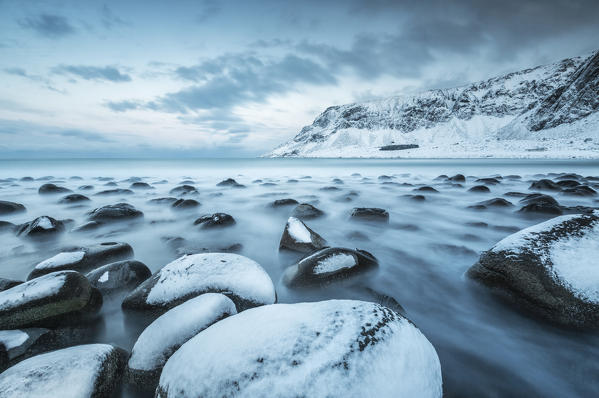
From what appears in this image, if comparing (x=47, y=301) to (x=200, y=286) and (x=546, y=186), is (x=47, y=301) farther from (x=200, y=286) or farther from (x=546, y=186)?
(x=546, y=186)

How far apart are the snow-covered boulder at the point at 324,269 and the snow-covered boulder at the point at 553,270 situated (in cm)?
100

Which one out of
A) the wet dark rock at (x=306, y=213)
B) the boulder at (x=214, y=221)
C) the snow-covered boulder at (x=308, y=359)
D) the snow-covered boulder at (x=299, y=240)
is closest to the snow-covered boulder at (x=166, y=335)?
the snow-covered boulder at (x=308, y=359)

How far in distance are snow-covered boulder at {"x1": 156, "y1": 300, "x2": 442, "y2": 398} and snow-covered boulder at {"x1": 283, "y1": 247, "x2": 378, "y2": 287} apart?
920 millimetres

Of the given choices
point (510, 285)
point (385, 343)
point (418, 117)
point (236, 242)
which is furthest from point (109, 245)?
point (418, 117)

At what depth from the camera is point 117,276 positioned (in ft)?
6.79

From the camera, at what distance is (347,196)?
6.82m

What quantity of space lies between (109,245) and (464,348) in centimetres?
316

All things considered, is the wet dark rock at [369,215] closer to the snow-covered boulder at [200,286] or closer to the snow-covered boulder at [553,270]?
the snow-covered boulder at [553,270]

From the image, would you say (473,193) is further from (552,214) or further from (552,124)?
(552,124)

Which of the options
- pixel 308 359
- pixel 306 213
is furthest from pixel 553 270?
pixel 306 213

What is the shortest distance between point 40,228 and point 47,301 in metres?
2.63

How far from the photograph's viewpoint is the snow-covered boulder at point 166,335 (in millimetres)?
1231

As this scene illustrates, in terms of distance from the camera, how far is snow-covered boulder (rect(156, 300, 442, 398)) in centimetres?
93

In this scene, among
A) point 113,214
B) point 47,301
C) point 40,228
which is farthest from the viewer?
point 113,214
